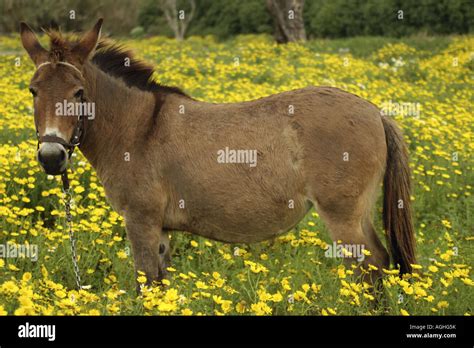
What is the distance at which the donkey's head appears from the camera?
4.05m

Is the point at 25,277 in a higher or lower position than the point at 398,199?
lower

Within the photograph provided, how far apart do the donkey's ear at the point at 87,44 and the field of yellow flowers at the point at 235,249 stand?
A: 946 mm

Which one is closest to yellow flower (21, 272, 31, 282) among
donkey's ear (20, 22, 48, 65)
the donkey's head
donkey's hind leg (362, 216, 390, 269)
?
the donkey's head

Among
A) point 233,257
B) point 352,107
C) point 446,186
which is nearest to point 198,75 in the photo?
point 446,186

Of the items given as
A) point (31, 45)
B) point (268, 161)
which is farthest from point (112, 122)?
point (268, 161)

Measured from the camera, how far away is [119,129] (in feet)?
15.9

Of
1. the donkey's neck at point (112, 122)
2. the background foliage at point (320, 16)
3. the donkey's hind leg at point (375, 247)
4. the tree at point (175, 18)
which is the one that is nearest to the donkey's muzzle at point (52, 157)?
the donkey's neck at point (112, 122)

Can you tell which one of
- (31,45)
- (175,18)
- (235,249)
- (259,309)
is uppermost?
(175,18)

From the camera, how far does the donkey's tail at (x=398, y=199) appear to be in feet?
16.0

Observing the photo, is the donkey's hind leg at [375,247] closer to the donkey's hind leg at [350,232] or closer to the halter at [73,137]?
the donkey's hind leg at [350,232]

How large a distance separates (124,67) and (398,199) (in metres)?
2.66

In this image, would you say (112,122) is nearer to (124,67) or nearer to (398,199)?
(124,67)

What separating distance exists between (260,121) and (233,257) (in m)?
1.74

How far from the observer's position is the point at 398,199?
4902 millimetres
